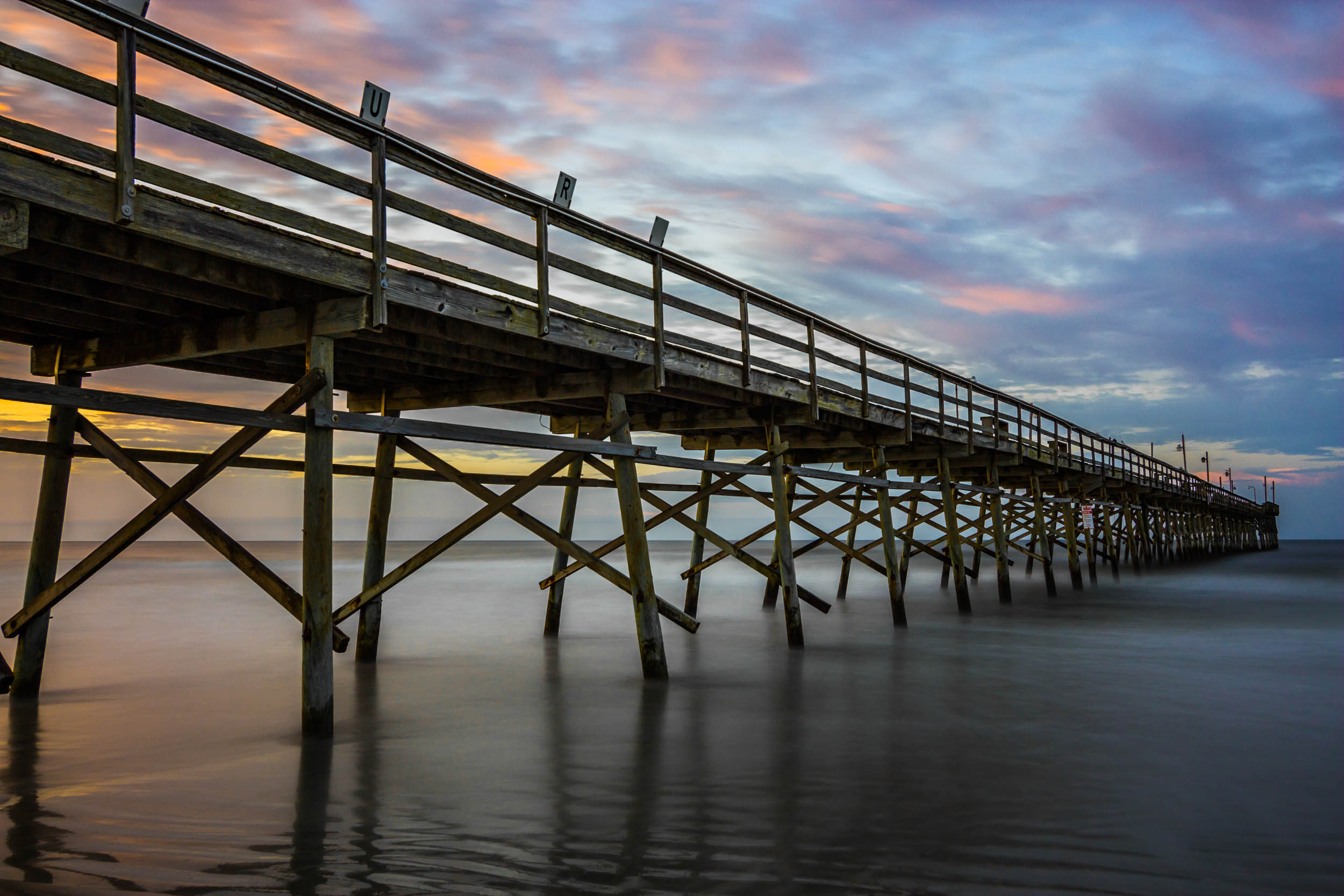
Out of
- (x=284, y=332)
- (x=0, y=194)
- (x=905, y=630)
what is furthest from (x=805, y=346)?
(x=0, y=194)

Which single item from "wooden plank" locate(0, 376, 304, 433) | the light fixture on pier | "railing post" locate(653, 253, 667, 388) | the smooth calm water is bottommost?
the smooth calm water

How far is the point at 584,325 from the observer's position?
26.3 ft

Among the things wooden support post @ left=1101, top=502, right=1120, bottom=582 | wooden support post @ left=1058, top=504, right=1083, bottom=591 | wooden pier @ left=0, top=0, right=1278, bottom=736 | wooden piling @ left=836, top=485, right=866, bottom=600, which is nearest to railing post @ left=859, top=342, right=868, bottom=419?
wooden pier @ left=0, top=0, right=1278, bottom=736

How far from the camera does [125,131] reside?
4812 millimetres

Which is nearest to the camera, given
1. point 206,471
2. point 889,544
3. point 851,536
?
point 206,471

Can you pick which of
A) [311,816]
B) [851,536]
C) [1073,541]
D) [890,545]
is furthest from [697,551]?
[1073,541]

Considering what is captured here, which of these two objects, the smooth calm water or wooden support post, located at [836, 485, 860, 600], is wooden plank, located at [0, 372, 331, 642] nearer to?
the smooth calm water

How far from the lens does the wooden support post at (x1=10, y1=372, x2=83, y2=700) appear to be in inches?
300

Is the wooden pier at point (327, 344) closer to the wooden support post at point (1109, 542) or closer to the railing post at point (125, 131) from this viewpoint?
the railing post at point (125, 131)

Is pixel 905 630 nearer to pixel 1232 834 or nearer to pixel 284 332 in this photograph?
pixel 1232 834

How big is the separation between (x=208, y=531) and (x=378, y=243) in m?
2.54

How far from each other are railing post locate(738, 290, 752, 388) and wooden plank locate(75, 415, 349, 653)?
4.98 m

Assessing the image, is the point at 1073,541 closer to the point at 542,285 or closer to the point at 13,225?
the point at 542,285

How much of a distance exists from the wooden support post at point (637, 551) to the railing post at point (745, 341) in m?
1.67
